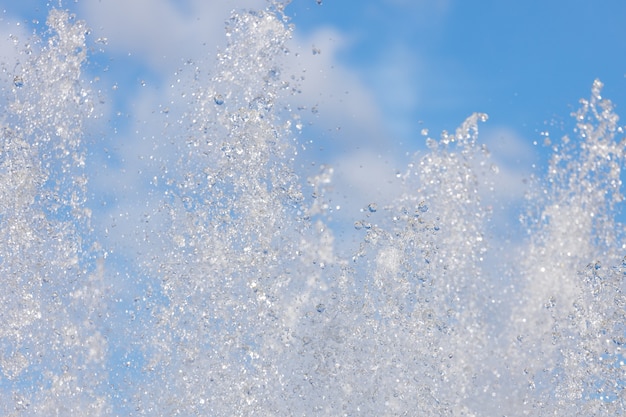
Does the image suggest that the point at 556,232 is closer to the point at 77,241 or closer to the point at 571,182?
→ the point at 571,182

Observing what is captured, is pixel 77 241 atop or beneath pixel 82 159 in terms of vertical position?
beneath

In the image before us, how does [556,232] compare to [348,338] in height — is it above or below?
above

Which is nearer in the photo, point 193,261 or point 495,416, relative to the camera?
point 495,416

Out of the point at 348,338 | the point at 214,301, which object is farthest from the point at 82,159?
the point at 348,338

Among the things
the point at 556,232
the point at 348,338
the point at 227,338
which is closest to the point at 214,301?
the point at 227,338

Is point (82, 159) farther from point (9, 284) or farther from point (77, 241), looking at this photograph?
point (9, 284)

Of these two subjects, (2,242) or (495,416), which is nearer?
(495,416)

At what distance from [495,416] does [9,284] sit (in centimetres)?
757

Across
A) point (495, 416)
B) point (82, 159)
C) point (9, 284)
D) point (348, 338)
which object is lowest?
point (495, 416)

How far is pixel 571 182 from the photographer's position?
1462cm

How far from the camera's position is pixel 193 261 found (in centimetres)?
1466

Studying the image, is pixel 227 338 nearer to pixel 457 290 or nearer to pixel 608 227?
pixel 457 290

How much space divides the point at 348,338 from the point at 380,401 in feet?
3.54

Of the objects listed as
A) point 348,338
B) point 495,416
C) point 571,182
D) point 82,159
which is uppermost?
point 82,159
